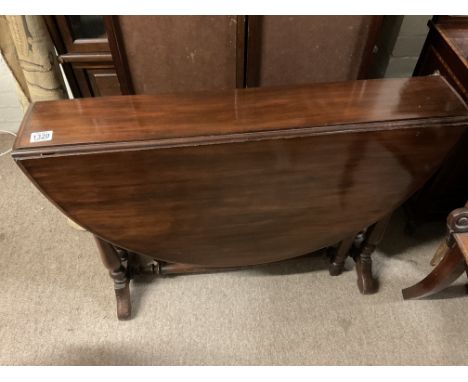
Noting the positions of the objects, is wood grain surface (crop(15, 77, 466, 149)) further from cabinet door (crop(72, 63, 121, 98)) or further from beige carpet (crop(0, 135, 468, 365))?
beige carpet (crop(0, 135, 468, 365))

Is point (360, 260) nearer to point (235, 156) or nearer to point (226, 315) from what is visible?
point (226, 315)

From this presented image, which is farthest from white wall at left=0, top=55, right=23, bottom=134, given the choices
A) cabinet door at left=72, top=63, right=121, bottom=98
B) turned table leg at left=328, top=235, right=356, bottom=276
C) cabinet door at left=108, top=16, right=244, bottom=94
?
turned table leg at left=328, top=235, right=356, bottom=276

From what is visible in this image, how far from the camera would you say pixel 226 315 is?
1255 millimetres

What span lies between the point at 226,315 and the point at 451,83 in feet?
3.24

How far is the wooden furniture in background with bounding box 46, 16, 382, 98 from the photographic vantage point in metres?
0.97

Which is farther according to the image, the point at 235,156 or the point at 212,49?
the point at 212,49

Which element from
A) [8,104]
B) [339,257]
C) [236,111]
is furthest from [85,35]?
[339,257]

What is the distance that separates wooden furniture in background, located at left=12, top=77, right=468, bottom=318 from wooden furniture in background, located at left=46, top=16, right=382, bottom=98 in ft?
0.68

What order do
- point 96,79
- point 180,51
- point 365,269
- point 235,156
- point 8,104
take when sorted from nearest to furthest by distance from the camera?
point 235,156 < point 180,51 < point 96,79 < point 365,269 < point 8,104

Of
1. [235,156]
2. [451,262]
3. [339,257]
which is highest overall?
[235,156]

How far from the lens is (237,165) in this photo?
30.9 inches

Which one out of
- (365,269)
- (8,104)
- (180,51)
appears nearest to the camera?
(180,51)
